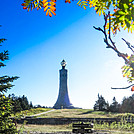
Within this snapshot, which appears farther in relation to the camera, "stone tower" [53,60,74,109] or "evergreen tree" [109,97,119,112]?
"stone tower" [53,60,74,109]

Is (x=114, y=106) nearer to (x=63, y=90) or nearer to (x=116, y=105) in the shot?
(x=116, y=105)

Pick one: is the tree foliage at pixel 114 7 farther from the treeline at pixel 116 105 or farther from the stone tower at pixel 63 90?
the stone tower at pixel 63 90

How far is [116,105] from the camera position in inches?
1529

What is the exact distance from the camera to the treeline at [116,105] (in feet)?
122

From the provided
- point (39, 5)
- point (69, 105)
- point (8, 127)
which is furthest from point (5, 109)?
point (69, 105)

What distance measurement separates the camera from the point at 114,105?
127ft

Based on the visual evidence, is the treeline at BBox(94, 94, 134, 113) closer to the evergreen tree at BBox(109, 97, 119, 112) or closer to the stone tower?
the evergreen tree at BBox(109, 97, 119, 112)

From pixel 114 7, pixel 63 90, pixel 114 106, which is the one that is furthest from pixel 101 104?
pixel 114 7

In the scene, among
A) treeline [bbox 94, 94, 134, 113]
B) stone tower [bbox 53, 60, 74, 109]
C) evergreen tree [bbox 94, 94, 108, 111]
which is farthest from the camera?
stone tower [bbox 53, 60, 74, 109]

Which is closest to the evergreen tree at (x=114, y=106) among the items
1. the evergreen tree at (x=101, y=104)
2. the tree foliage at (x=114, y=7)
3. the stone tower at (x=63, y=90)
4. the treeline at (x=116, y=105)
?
the treeline at (x=116, y=105)

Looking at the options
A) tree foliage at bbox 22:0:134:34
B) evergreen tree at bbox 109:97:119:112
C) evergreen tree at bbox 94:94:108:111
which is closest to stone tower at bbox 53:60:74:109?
evergreen tree at bbox 94:94:108:111

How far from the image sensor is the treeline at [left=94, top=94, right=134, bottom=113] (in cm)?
3712

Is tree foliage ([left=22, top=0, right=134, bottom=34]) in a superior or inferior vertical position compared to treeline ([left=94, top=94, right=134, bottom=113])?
superior

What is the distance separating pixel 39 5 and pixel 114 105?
39.7 meters
